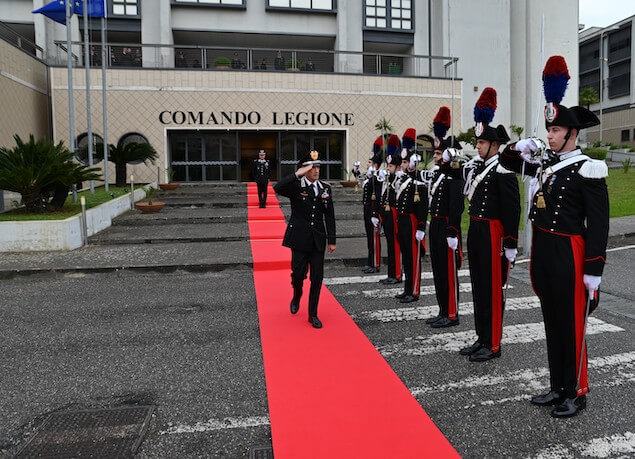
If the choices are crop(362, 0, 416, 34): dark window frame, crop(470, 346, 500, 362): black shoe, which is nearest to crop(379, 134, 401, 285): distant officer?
crop(470, 346, 500, 362): black shoe

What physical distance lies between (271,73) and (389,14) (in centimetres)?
949

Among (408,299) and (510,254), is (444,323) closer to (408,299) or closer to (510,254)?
(408,299)

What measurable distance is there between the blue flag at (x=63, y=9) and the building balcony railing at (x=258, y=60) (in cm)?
432

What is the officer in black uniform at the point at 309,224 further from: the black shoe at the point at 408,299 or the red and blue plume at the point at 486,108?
the red and blue plume at the point at 486,108

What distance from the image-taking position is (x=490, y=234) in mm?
5238

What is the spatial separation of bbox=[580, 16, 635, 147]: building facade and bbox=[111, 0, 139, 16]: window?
49221 millimetres

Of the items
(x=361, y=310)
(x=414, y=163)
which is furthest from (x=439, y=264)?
(x=414, y=163)

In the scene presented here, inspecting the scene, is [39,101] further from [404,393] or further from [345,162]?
[404,393]

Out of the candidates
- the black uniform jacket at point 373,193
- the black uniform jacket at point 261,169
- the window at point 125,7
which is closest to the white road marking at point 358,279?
the black uniform jacket at point 373,193

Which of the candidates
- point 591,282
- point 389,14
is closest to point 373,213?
point 591,282

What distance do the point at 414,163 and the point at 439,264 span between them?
192 cm

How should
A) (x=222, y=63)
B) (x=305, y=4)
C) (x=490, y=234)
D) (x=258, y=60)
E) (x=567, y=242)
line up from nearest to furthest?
(x=567, y=242) → (x=490, y=234) → (x=222, y=63) → (x=258, y=60) → (x=305, y=4)

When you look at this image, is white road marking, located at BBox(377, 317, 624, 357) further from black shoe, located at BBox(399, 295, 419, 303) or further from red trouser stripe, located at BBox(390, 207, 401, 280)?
red trouser stripe, located at BBox(390, 207, 401, 280)

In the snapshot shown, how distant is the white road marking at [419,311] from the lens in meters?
6.80
